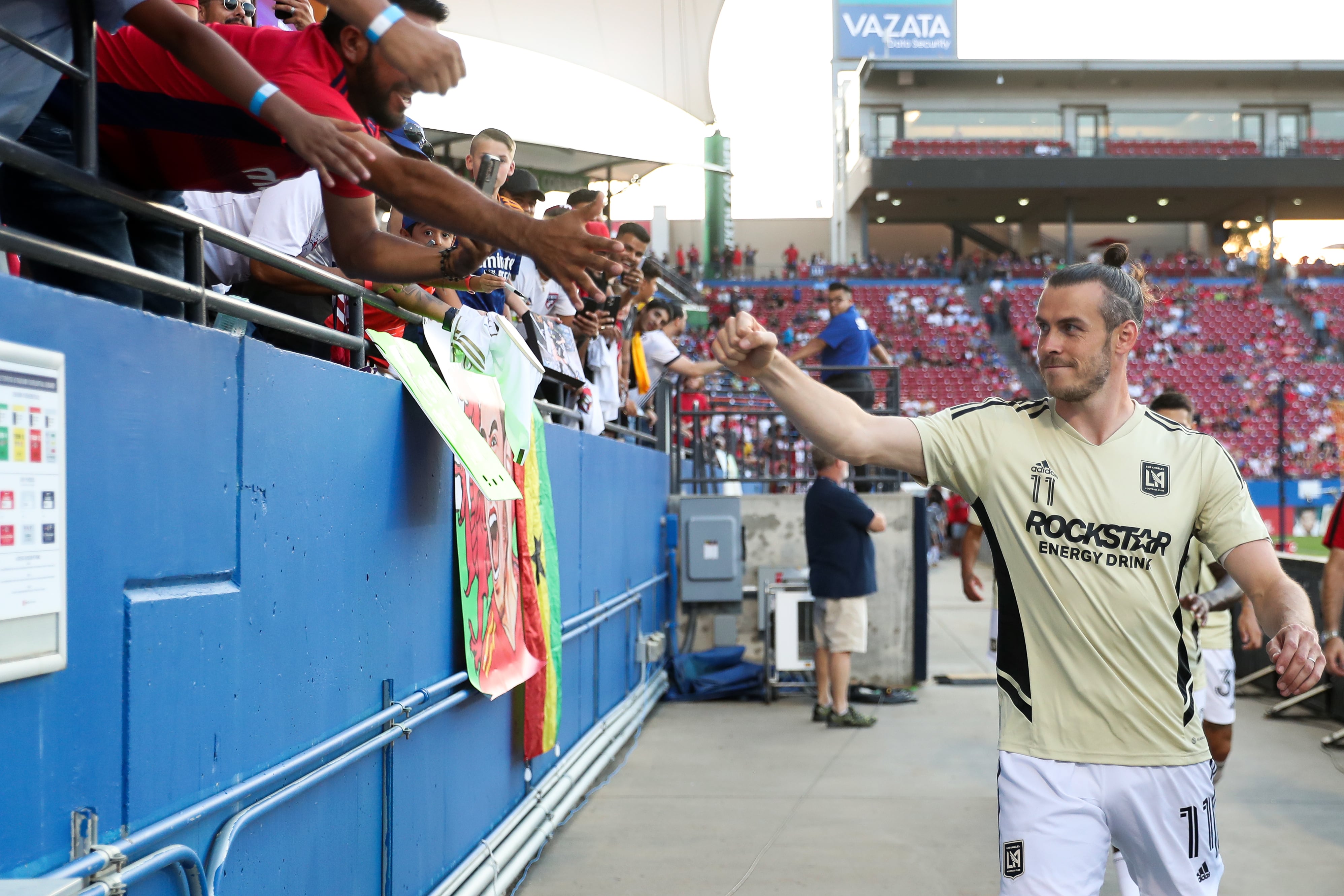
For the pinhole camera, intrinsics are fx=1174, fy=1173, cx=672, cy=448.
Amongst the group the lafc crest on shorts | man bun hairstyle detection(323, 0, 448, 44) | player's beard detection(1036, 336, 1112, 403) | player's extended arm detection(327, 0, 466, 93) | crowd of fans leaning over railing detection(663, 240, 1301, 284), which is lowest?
the lafc crest on shorts

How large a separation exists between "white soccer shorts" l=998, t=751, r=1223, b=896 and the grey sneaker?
6.40 metres

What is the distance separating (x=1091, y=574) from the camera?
3.03 metres

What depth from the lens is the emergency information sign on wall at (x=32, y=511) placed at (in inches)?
69.9

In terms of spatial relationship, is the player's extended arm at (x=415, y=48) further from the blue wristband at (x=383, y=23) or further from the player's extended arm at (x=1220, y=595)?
the player's extended arm at (x=1220, y=595)

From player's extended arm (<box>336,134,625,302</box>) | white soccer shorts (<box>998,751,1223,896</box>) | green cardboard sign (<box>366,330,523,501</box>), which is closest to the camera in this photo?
player's extended arm (<box>336,134,625,302</box>)

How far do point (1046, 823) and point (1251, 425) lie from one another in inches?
Result: 1408

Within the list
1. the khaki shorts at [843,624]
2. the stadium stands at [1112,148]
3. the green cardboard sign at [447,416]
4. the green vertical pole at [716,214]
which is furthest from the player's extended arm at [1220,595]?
the stadium stands at [1112,148]

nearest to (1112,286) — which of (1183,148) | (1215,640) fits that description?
(1215,640)

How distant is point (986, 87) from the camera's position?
49.6m

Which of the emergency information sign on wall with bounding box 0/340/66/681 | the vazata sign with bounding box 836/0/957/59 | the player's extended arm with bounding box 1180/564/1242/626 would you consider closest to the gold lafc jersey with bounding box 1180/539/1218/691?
the player's extended arm with bounding box 1180/564/1242/626

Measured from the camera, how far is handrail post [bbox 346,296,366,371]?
3627 mm

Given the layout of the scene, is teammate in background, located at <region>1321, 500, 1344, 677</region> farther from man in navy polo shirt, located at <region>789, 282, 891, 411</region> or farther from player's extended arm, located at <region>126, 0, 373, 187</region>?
man in navy polo shirt, located at <region>789, 282, 891, 411</region>

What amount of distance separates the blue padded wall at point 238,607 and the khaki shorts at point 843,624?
503cm

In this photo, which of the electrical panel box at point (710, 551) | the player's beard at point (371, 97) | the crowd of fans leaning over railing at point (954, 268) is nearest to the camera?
the player's beard at point (371, 97)
